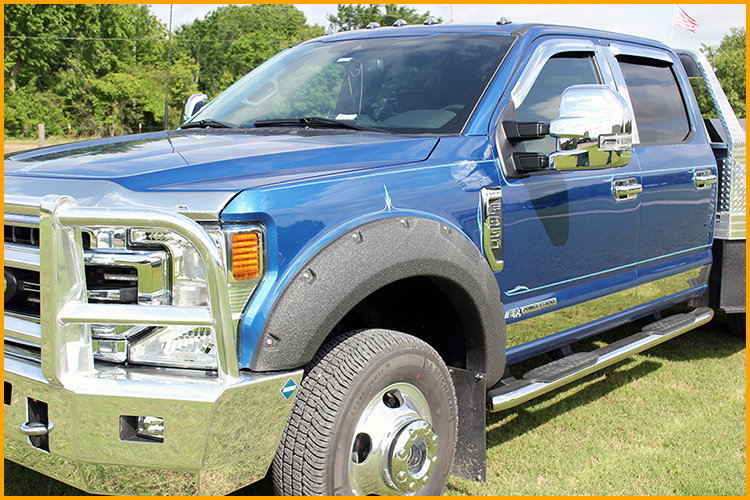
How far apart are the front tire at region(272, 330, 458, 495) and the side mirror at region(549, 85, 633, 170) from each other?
1.01 metres

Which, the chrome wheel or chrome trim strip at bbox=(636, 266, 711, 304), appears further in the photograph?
chrome trim strip at bbox=(636, 266, 711, 304)

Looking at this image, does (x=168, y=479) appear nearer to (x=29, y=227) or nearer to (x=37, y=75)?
(x=29, y=227)

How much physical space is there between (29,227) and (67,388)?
50 centimetres

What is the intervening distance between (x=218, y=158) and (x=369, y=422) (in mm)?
1009

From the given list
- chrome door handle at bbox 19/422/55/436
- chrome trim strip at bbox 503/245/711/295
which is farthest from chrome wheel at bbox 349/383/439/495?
chrome door handle at bbox 19/422/55/436

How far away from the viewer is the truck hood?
1.98 m

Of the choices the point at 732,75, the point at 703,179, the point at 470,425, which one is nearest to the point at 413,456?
the point at 470,425

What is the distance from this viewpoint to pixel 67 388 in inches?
69.5

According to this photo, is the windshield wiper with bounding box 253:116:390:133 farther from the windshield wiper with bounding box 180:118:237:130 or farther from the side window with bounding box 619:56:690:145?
the side window with bounding box 619:56:690:145

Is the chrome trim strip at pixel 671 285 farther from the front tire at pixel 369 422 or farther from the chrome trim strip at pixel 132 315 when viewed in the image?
the chrome trim strip at pixel 132 315

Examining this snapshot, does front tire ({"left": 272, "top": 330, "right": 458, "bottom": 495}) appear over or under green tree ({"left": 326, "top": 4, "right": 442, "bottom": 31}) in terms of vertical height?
→ under

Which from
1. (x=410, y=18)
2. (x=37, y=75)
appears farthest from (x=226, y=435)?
(x=410, y=18)

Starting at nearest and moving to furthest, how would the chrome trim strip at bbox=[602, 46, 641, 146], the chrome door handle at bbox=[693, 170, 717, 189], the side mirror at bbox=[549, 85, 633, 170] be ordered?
the side mirror at bbox=[549, 85, 633, 170] < the chrome trim strip at bbox=[602, 46, 641, 146] < the chrome door handle at bbox=[693, 170, 717, 189]

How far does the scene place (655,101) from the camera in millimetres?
3820
